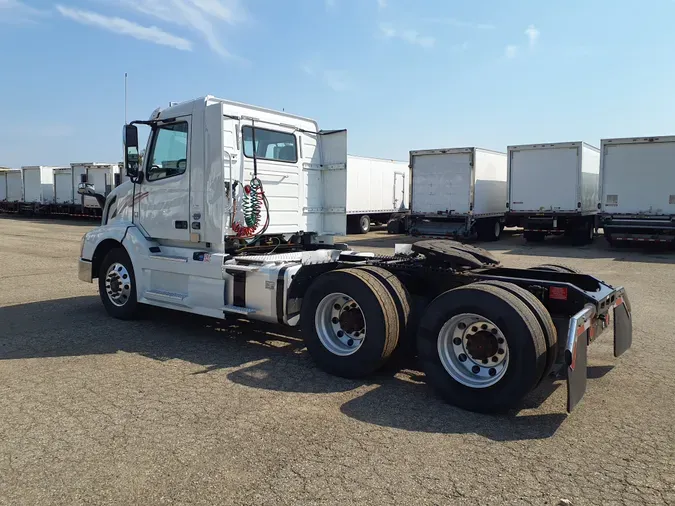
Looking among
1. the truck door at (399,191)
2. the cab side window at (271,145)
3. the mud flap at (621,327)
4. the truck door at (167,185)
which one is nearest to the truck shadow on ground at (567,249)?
the truck door at (399,191)

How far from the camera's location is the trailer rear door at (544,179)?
20828mm

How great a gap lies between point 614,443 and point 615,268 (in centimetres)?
1204

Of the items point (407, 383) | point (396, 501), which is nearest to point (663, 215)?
point (407, 383)

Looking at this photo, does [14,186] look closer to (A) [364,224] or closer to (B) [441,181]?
(A) [364,224]

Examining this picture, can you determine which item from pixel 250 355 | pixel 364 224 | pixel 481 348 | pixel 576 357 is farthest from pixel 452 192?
pixel 576 357

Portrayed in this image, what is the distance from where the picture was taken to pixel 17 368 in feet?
A: 19.2

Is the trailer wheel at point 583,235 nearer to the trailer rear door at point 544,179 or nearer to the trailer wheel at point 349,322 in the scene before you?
the trailer rear door at point 544,179

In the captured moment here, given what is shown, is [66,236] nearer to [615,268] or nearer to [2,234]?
[2,234]

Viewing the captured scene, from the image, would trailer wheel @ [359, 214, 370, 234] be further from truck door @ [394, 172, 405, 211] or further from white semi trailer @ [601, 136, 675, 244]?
white semi trailer @ [601, 136, 675, 244]

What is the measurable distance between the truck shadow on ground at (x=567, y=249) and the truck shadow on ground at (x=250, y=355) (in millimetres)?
12282

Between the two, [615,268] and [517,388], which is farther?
[615,268]

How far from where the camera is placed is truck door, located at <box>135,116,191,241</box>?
284 inches

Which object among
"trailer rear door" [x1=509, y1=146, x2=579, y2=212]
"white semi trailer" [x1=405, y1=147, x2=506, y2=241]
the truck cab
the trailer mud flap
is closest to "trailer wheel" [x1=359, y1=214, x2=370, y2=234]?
"white semi trailer" [x1=405, y1=147, x2=506, y2=241]

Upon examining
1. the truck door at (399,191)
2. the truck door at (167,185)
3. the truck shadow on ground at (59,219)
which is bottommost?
the truck shadow on ground at (59,219)
